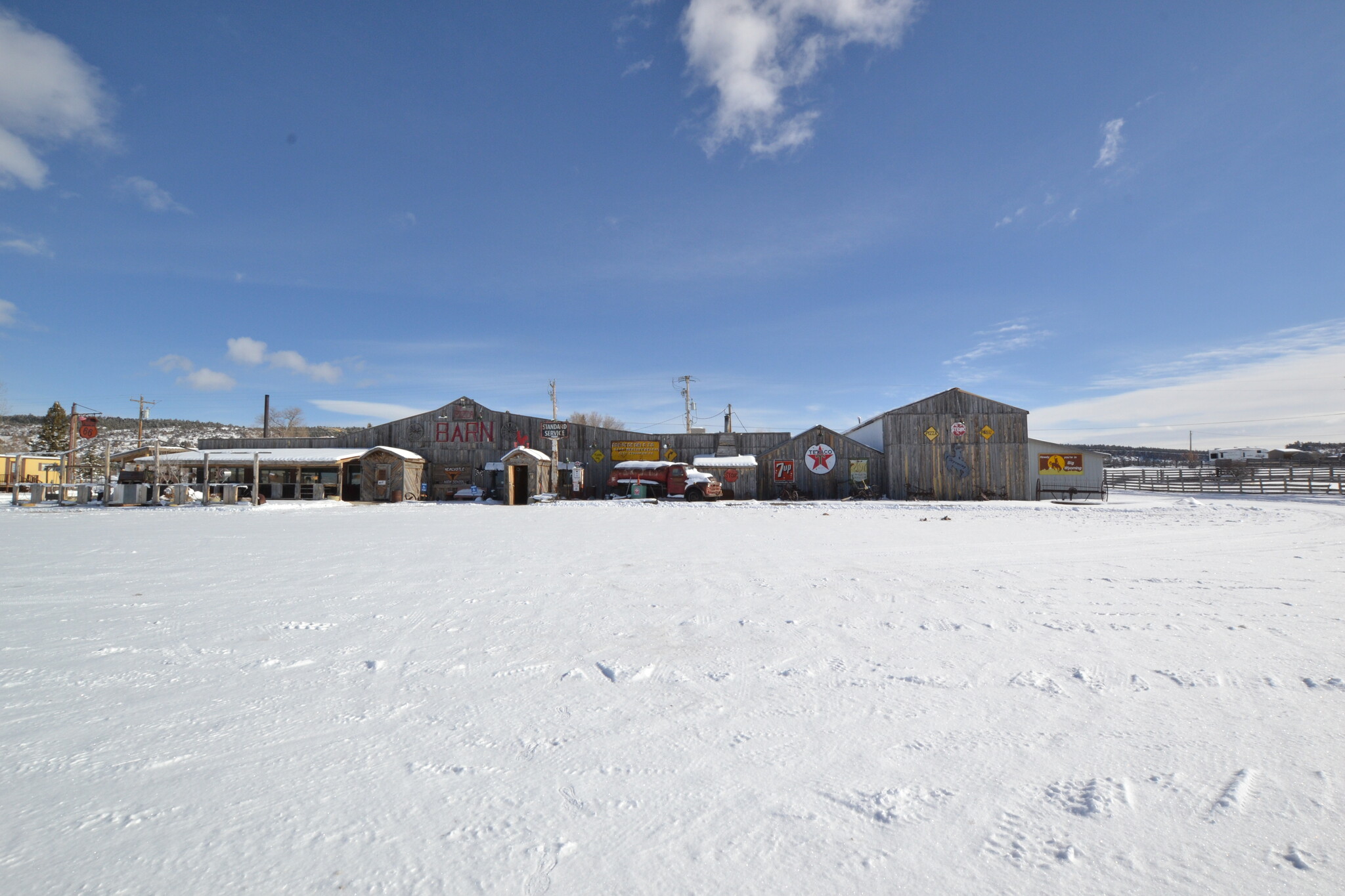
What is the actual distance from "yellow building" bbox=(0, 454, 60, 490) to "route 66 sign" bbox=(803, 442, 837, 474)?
4931cm

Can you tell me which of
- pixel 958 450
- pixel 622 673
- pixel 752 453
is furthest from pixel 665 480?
pixel 622 673

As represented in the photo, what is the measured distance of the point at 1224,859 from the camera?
6.84 feet

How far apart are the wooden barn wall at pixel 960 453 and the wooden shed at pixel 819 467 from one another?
1381 mm

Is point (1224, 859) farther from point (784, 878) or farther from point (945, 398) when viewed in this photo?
point (945, 398)

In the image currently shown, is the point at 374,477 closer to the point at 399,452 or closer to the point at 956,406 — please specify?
the point at 399,452

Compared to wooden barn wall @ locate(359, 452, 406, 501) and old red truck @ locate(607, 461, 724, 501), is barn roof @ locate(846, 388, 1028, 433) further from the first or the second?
wooden barn wall @ locate(359, 452, 406, 501)

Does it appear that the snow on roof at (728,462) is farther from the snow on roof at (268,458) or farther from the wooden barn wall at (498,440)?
the snow on roof at (268,458)

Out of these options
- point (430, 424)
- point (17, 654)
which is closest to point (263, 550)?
point (17, 654)

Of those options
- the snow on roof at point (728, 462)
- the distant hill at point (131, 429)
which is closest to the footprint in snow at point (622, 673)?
the snow on roof at point (728, 462)

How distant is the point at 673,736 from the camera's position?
304cm

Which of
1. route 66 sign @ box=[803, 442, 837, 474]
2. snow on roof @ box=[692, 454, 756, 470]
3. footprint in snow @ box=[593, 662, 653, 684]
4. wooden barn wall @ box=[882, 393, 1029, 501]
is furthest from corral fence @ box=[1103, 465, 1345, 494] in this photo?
footprint in snow @ box=[593, 662, 653, 684]

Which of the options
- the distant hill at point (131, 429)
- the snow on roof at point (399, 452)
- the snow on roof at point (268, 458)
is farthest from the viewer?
the distant hill at point (131, 429)

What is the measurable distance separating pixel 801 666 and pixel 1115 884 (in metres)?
2.21

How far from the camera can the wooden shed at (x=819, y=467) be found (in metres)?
30.5
